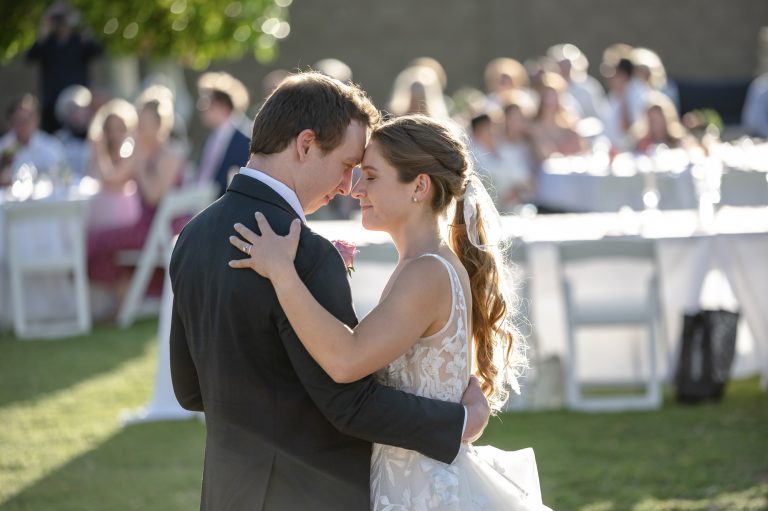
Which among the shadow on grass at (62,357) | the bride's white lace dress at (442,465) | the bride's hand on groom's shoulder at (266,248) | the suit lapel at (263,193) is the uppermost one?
the suit lapel at (263,193)

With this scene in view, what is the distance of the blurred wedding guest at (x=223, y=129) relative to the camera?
344 inches

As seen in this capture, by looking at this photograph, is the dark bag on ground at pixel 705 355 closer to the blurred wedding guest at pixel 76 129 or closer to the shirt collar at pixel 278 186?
the shirt collar at pixel 278 186

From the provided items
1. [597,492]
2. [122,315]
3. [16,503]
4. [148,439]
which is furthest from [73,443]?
[122,315]

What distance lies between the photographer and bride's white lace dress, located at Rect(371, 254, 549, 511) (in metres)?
2.68

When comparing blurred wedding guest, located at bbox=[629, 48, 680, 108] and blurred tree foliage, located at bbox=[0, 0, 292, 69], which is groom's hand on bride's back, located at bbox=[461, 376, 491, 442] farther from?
blurred wedding guest, located at bbox=[629, 48, 680, 108]

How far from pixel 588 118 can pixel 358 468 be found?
12.2 m

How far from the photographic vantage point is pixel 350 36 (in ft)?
67.0

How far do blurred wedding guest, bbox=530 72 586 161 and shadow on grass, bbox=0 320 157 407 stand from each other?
4.33 metres

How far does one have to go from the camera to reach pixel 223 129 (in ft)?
30.5

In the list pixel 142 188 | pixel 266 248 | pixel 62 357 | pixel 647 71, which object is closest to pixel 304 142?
pixel 266 248

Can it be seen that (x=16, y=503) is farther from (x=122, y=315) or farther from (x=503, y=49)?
(x=503, y=49)

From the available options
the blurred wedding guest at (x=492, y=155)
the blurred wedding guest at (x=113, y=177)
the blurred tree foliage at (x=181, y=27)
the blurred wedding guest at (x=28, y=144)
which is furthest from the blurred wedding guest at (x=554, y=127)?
the blurred wedding guest at (x=28, y=144)

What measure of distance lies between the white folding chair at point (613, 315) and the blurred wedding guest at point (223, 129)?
2917mm

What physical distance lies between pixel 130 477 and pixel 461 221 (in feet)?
10.0
